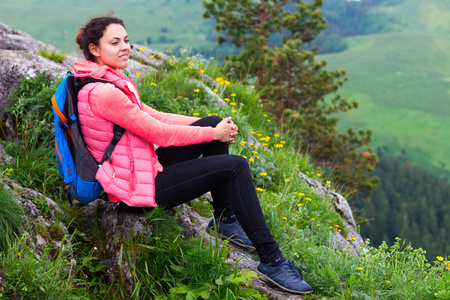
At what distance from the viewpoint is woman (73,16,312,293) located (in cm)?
298

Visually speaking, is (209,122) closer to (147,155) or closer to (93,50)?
(147,155)

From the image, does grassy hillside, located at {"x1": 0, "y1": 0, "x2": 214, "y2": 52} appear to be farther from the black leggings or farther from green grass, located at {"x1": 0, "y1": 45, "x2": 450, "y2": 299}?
the black leggings

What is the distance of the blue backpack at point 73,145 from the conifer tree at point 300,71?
1549 cm

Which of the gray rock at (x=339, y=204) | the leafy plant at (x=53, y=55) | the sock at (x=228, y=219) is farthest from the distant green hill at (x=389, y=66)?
the sock at (x=228, y=219)

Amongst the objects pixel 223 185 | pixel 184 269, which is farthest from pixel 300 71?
pixel 184 269

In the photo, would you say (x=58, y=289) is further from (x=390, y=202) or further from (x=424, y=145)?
(x=424, y=145)

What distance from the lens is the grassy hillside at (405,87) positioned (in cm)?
12850

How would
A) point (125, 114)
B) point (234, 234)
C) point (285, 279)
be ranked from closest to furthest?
point (125, 114)
point (285, 279)
point (234, 234)

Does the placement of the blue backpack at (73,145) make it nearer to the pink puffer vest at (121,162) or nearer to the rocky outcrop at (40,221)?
the pink puffer vest at (121,162)

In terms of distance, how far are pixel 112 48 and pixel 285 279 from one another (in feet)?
7.20

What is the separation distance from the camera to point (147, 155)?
10.1 ft

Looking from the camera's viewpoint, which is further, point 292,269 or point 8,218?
point 292,269

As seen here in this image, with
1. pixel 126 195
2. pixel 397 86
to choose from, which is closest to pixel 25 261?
pixel 126 195

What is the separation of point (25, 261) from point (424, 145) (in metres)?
138
